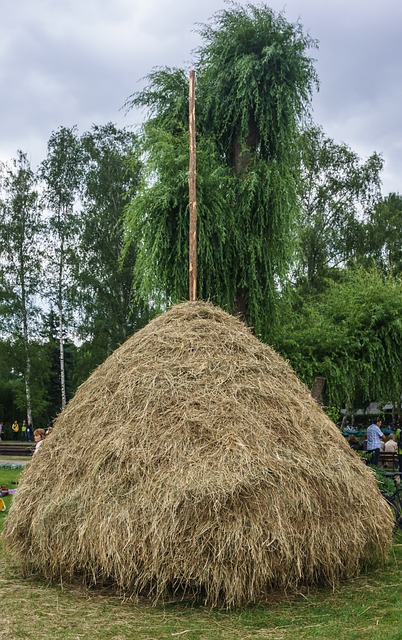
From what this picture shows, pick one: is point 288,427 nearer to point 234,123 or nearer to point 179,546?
point 179,546

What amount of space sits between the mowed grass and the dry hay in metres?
0.17

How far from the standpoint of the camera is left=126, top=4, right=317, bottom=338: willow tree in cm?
1525

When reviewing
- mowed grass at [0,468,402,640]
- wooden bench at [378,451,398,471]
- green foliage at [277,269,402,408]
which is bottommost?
mowed grass at [0,468,402,640]

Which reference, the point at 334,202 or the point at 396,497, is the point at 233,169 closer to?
the point at 396,497

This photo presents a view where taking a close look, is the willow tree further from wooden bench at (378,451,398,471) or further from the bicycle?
the bicycle

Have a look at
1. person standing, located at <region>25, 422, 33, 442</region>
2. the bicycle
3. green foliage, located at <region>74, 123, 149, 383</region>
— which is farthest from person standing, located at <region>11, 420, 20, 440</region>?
the bicycle

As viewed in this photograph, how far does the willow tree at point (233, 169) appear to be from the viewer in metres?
15.2

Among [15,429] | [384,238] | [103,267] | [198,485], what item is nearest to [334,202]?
[384,238]

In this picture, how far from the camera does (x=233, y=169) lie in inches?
656

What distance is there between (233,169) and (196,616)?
11935 millimetres

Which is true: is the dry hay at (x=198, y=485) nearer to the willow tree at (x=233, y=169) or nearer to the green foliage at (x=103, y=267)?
the willow tree at (x=233, y=169)

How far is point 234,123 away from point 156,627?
1248 cm

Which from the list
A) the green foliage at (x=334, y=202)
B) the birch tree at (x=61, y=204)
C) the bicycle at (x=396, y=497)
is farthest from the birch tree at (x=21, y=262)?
the bicycle at (x=396, y=497)

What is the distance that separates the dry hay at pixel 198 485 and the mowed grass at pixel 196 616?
0.17m
